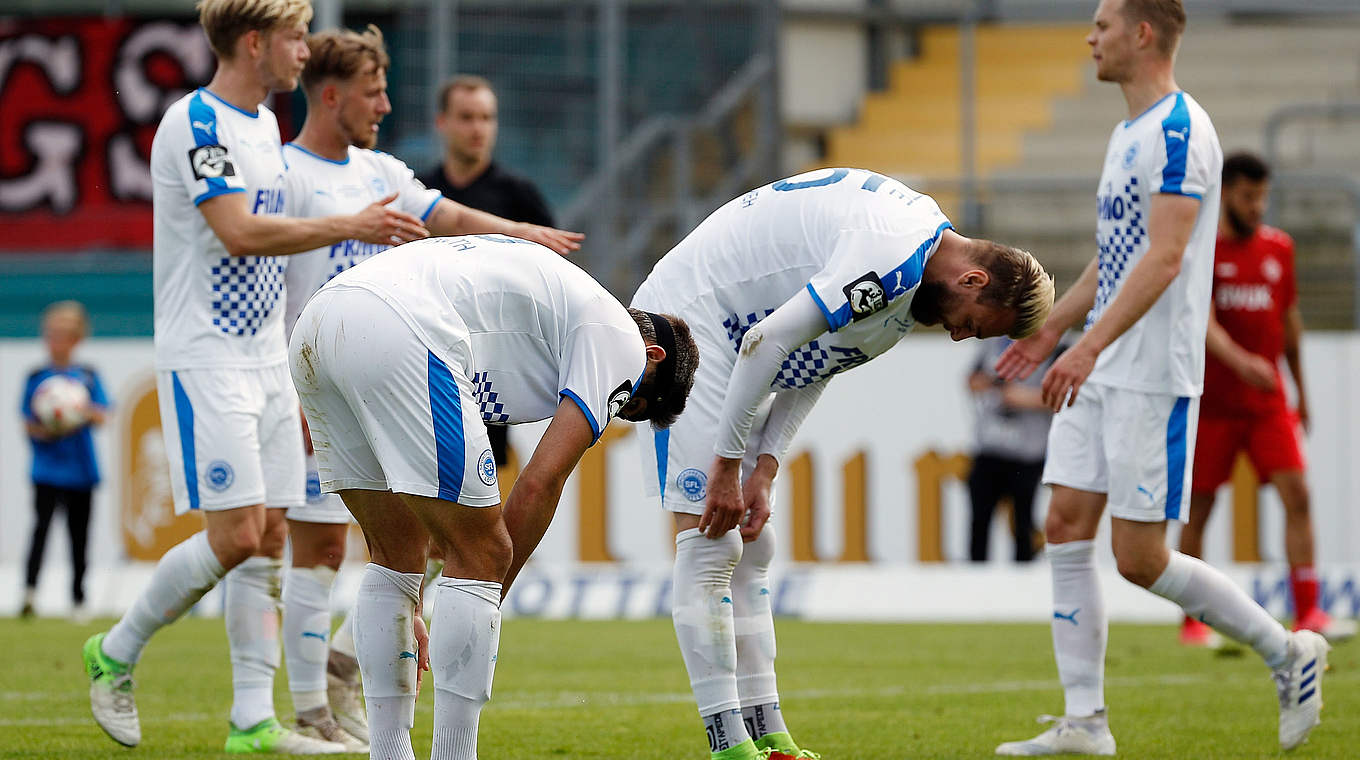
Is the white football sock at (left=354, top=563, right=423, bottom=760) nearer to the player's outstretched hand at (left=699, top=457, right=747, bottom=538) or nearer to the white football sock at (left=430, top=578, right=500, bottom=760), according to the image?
the white football sock at (left=430, top=578, right=500, bottom=760)

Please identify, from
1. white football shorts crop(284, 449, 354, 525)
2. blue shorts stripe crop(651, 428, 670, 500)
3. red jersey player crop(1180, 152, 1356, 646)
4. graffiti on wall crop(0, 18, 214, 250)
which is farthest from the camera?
graffiti on wall crop(0, 18, 214, 250)

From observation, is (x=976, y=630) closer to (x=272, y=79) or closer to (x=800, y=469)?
(x=800, y=469)

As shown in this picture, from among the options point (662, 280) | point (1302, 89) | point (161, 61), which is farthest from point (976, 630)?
point (1302, 89)

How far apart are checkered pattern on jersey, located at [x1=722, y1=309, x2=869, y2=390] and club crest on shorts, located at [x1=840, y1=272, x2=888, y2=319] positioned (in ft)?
1.13

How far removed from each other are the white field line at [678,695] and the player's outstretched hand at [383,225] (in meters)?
2.28

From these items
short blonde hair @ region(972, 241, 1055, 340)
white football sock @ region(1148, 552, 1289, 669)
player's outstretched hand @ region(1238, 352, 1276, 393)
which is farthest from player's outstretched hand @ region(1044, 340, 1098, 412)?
player's outstretched hand @ region(1238, 352, 1276, 393)

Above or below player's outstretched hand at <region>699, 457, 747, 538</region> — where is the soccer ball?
above

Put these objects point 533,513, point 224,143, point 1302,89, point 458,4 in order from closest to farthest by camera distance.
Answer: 1. point 533,513
2. point 224,143
3. point 458,4
4. point 1302,89

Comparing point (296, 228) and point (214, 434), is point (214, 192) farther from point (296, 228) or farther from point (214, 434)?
point (214, 434)

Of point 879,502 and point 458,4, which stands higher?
point 458,4

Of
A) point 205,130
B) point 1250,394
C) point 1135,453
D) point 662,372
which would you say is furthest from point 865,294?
point 1250,394

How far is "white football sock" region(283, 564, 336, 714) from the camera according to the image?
6.67 meters

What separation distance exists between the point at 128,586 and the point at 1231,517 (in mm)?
7887

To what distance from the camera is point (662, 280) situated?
5914 mm
